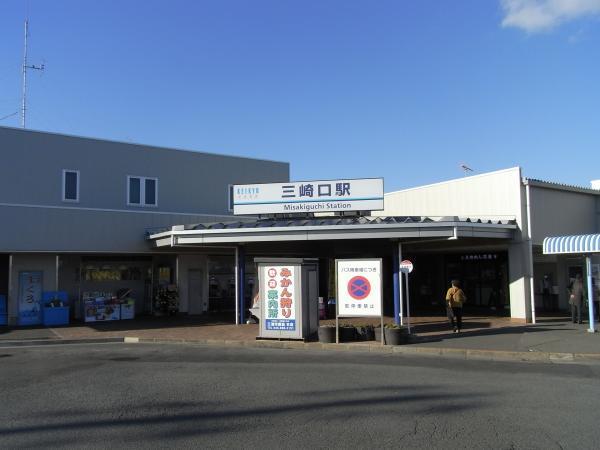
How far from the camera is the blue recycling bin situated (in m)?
21.9

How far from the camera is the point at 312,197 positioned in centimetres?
2117

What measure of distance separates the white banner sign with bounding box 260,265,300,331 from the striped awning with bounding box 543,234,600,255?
356 inches

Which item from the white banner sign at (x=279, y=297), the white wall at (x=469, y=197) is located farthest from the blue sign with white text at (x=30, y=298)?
the white wall at (x=469, y=197)

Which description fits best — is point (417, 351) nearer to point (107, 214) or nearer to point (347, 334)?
point (347, 334)

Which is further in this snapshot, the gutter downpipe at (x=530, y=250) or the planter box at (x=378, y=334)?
the gutter downpipe at (x=530, y=250)

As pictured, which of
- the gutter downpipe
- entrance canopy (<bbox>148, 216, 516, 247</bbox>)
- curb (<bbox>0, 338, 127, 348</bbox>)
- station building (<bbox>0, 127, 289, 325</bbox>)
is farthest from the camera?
station building (<bbox>0, 127, 289, 325</bbox>)

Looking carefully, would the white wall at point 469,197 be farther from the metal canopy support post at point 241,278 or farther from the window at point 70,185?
the window at point 70,185

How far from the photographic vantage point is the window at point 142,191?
26156 mm

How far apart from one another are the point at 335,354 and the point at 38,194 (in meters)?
15.7

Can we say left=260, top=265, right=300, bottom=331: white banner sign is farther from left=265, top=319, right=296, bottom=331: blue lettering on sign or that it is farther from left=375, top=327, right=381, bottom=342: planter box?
left=375, top=327, right=381, bottom=342: planter box

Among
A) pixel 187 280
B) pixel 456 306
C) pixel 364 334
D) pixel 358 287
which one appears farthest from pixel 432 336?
pixel 187 280

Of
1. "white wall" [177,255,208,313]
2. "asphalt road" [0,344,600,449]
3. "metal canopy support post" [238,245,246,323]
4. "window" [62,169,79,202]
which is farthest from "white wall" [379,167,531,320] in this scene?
"window" [62,169,79,202]

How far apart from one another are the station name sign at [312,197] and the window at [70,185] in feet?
25.4

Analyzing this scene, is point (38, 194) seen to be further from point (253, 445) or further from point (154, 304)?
point (253, 445)
